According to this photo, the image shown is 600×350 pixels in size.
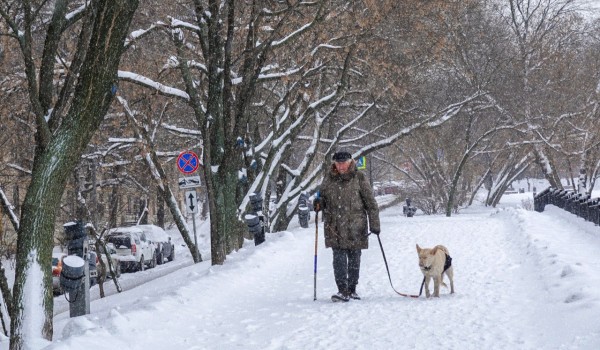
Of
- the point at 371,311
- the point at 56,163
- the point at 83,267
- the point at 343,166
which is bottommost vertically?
the point at 371,311

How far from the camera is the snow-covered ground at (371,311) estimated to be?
256 inches

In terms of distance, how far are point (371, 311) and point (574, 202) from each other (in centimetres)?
1576

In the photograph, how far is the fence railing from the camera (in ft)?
58.6

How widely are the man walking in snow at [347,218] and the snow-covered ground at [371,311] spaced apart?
41 cm

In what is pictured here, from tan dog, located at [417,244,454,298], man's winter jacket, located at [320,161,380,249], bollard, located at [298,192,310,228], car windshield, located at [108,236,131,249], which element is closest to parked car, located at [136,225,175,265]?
car windshield, located at [108,236,131,249]

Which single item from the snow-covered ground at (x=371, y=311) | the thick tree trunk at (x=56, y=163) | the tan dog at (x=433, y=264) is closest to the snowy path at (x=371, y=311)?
the snow-covered ground at (x=371, y=311)

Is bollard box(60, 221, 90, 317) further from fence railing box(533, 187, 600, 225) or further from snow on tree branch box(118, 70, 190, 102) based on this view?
fence railing box(533, 187, 600, 225)

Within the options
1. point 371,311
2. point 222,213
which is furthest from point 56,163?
point 222,213

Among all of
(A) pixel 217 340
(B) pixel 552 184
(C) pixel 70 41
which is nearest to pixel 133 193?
(C) pixel 70 41

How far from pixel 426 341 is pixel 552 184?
32.4 meters

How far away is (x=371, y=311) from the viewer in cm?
815

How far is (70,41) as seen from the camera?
17.4m

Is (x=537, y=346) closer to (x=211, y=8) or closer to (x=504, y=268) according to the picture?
(x=504, y=268)

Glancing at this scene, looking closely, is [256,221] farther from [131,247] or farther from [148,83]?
[131,247]
